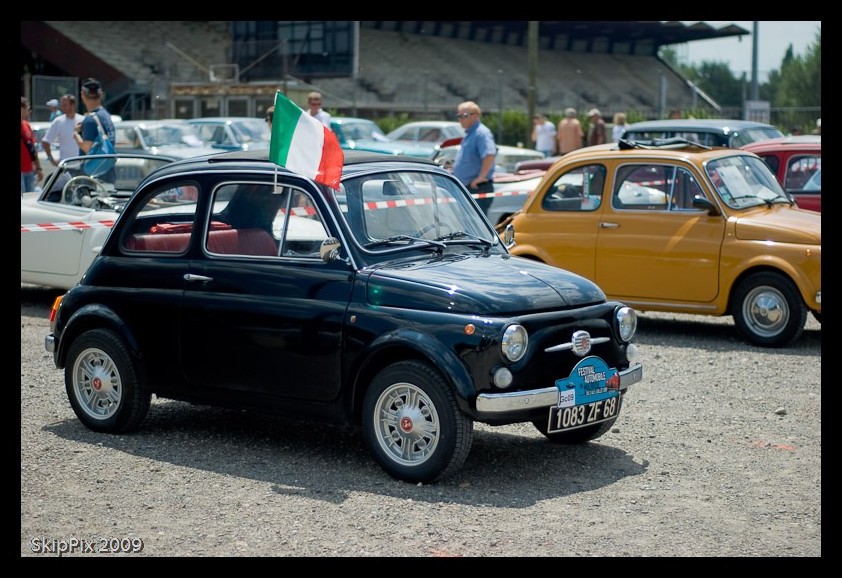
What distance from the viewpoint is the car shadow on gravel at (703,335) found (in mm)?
10875

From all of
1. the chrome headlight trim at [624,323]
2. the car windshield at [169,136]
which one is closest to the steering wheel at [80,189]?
the chrome headlight trim at [624,323]

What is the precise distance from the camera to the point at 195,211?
7.40 meters

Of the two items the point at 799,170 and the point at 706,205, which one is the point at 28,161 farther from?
the point at 799,170

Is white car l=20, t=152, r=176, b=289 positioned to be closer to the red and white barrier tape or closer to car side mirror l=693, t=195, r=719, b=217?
the red and white barrier tape

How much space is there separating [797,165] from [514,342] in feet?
29.0

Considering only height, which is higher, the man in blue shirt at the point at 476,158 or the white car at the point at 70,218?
the man in blue shirt at the point at 476,158

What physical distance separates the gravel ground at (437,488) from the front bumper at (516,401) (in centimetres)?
46

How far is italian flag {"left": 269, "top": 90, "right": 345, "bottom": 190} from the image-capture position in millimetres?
6930

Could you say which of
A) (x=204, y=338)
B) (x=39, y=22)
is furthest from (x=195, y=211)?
(x=39, y=22)

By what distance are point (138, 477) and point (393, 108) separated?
42.0 meters

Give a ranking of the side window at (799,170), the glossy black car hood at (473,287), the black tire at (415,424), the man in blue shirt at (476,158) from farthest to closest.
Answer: the side window at (799,170) < the man in blue shirt at (476,158) < the glossy black car hood at (473,287) < the black tire at (415,424)

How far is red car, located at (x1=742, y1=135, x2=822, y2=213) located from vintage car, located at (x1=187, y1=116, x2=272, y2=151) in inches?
477

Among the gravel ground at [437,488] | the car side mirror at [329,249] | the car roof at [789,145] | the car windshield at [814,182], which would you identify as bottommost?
→ the gravel ground at [437,488]

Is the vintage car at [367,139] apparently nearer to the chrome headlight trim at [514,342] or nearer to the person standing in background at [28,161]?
the person standing in background at [28,161]
